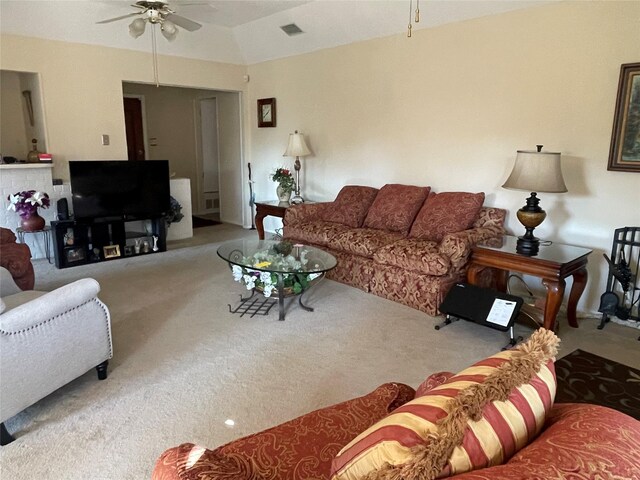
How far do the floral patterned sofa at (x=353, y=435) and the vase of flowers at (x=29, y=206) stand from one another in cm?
457

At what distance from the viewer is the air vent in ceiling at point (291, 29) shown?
5293 millimetres

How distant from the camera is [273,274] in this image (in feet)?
11.4

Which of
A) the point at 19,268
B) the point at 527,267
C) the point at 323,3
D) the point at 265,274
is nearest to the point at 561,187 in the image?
the point at 527,267

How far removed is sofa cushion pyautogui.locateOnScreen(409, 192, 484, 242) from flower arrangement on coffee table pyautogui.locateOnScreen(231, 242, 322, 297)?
119 cm

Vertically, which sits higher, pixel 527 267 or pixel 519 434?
pixel 519 434

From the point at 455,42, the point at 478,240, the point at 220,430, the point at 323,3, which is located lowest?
the point at 220,430

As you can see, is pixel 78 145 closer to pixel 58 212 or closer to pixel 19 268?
pixel 58 212

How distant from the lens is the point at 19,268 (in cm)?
326

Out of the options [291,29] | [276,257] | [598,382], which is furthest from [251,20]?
[598,382]

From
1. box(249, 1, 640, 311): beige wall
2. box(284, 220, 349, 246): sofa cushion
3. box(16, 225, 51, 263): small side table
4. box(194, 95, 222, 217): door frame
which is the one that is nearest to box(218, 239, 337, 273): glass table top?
box(284, 220, 349, 246): sofa cushion

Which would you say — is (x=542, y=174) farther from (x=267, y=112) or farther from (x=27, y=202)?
(x=27, y=202)

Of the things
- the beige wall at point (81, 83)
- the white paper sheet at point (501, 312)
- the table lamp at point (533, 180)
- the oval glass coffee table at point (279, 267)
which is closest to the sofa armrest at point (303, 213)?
the oval glass coffee table at point (279, 267)

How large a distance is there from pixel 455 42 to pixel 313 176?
249 cm

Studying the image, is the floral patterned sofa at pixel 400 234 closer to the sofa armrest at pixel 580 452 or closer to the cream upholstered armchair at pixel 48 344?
the cream upholstered armchair at pixel 48 344
